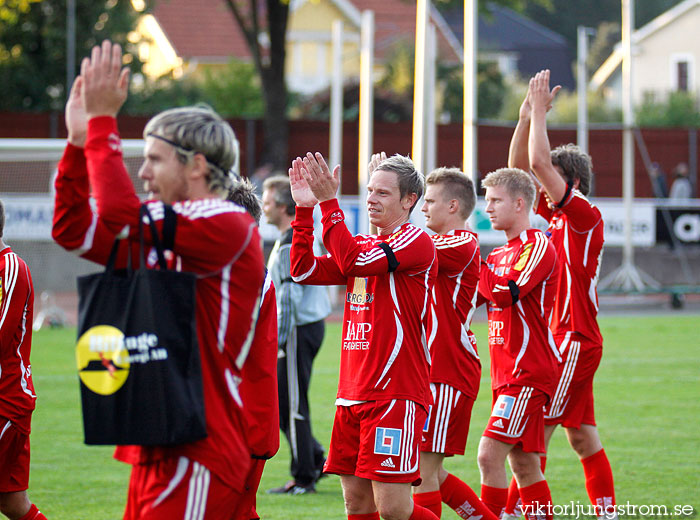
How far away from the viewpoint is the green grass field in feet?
23.8

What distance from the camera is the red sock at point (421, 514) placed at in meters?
5.00

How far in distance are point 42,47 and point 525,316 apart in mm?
27265

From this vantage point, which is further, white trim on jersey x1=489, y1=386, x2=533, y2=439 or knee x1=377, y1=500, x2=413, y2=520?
white trim on jersey x1=489, y1=386, x2=533, y2=439

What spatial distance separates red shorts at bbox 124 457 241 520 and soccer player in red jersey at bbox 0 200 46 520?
6.48 feet

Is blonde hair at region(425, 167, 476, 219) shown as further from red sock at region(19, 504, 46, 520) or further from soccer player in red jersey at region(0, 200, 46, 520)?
red sock at region(19, 504, 46, 520)

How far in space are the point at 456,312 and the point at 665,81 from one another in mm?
60883

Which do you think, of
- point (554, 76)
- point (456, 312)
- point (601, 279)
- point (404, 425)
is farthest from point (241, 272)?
point (554, 76)

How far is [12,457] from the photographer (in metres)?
5.11

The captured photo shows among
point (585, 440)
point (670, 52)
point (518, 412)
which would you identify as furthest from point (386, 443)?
point (670, 52)

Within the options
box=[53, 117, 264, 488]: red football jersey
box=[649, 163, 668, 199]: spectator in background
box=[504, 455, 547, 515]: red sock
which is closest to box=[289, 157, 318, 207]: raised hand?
box=[53, 117, 264, 488]: red football jersey

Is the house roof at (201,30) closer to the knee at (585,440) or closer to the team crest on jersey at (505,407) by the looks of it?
the knee at (585,440)

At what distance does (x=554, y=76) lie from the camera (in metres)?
80.4

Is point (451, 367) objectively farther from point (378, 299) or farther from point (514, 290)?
point (378, 299)

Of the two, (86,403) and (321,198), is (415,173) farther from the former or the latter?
(86,403)
